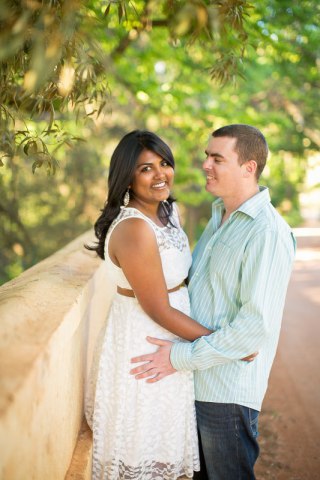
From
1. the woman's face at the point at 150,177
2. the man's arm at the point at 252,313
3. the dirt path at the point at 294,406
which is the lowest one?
the dirt path at the point at 294,406

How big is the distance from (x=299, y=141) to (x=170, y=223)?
45.5ft

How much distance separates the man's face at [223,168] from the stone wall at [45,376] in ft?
3.25

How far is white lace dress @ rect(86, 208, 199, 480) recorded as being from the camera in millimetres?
2629

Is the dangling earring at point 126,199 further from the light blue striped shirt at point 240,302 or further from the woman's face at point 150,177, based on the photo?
the light blue striped shirt at point 240,302

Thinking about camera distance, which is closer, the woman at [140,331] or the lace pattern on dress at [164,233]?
the woman at [140,331]

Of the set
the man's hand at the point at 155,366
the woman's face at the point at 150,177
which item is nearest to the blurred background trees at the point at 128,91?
the woman's face at the point at 150,177

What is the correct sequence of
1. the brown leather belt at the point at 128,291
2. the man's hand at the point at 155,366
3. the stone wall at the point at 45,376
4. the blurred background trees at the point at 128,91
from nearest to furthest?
1. the stone wall at the point at 45,376
2. the blurred background trees at the point at 128,91
3. the man's hand at the point at 155,366
4. the brown leather belt at the point at 128,291

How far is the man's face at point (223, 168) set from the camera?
2871 millimetres

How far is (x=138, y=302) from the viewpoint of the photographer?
105 inches

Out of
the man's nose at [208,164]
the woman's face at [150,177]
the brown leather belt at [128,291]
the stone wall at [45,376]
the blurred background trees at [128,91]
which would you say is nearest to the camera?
the stone wall at [45,376]

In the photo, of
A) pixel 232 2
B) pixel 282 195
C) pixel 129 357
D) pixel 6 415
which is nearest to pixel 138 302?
→ pixel 129 357

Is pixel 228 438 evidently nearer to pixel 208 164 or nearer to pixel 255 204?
pixel 255 204

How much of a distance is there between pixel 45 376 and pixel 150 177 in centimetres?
142

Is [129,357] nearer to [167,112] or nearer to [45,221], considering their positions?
[167,112]
